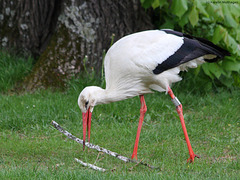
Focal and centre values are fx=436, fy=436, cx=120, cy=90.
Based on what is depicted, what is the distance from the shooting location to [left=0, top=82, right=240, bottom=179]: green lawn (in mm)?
4438

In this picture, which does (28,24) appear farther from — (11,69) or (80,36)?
(80,36)

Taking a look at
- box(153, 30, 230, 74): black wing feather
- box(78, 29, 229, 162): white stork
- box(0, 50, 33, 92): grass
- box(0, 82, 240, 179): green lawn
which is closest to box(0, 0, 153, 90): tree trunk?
box(0, 50, 33, 92): grass

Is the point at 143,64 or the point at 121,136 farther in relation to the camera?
the point at 121,136

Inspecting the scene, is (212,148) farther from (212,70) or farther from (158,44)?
(212,70)

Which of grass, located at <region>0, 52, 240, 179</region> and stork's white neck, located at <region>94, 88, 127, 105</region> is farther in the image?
stork's white neck, located at <region>94, 88, 127, 105</region>

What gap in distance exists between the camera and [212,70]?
708cm

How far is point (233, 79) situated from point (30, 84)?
3531 millimetres

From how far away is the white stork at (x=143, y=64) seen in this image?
16.1 ft

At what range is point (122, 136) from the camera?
18.9 feet

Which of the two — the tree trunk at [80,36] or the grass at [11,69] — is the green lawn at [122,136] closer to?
the tree trunk at [80,36]

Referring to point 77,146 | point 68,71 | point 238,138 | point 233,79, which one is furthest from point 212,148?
point 68,71

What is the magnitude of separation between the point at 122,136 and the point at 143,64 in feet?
4.11

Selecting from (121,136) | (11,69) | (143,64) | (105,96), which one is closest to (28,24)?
(11,69)

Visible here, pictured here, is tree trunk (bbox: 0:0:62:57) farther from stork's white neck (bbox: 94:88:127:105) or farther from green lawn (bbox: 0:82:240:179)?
stork's white neck (bbox: 94:88:127:105)
